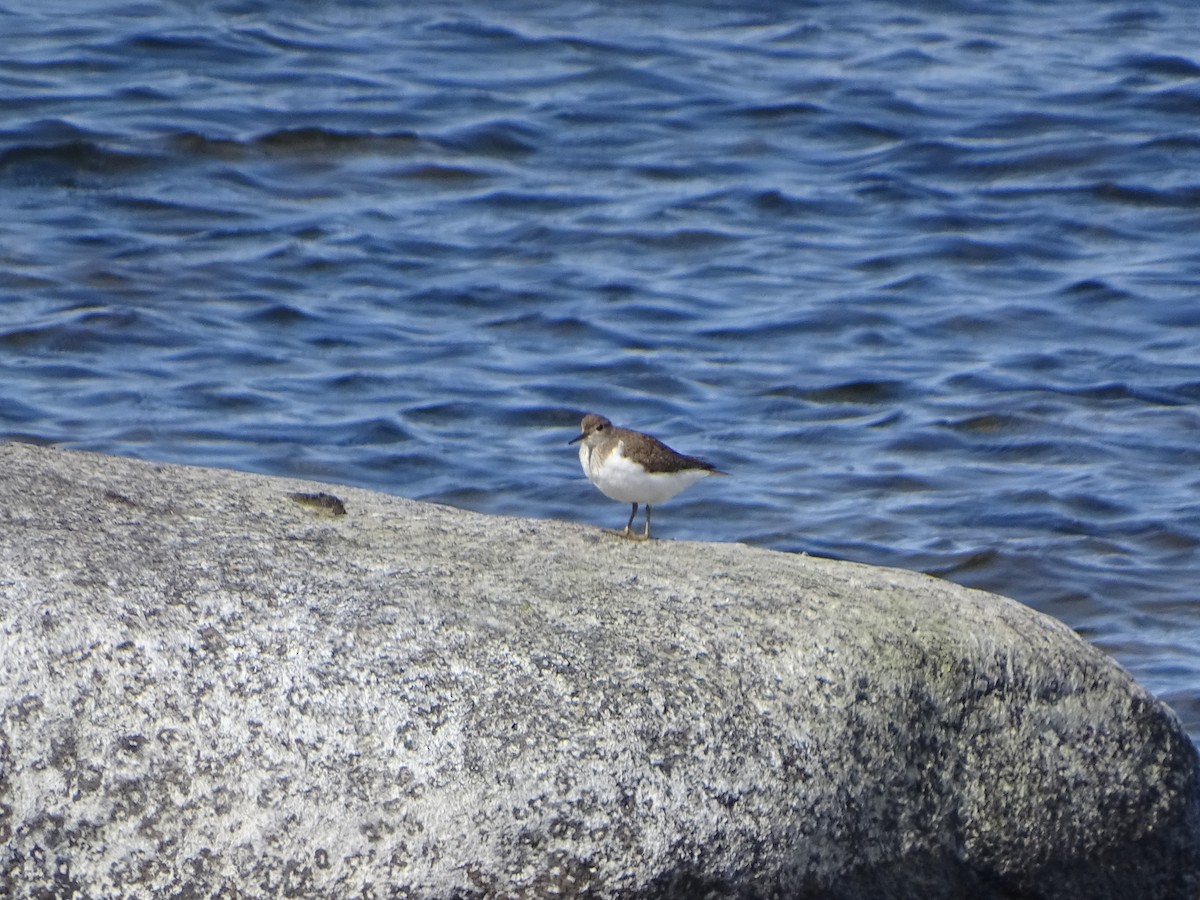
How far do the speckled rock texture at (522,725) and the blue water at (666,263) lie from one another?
108 inches

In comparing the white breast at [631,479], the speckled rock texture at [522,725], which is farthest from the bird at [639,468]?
the speckled rock texture at [522,725]

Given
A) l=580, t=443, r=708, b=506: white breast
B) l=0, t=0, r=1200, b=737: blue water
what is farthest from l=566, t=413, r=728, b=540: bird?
l=0, t=0, r=1200, b=737: blue water

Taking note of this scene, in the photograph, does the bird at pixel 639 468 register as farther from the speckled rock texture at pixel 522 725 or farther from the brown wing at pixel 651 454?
the speckled rock texture at pixel 522 725

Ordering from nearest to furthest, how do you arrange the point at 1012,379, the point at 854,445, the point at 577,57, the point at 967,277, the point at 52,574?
the point at 52,574 → the point at 854,445 → the point at 1012,379 → the point at 967,277 → the point at 577,57

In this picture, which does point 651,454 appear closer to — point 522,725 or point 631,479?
point 631,479

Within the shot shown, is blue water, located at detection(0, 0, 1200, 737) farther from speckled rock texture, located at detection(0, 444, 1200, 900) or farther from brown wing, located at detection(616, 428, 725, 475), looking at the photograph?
speckled rock texture, located at detection(0, 444, 1200, 900)

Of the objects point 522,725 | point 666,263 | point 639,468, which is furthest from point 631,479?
point 666,263

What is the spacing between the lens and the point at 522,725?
419 centimetres

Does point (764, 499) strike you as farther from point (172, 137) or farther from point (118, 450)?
point (172, 137)

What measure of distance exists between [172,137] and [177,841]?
11.8m

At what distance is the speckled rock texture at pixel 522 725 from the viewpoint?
404cm

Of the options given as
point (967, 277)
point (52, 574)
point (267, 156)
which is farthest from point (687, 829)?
point (267, 156)

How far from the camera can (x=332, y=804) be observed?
4.04 metres

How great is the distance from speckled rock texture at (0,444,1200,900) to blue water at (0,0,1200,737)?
9.04ft
